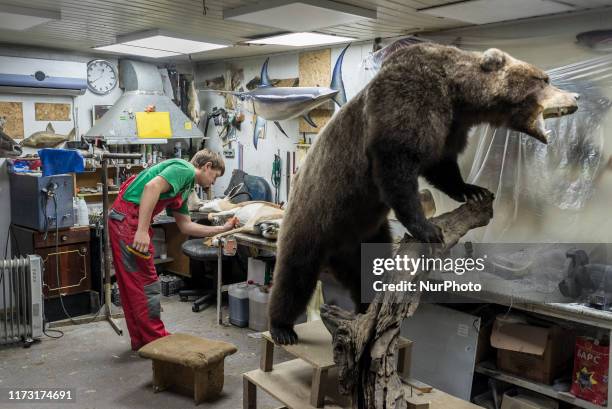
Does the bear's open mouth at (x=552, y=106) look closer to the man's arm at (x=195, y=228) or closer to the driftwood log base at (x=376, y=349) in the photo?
the driftwood log base at (x=376, y=349)

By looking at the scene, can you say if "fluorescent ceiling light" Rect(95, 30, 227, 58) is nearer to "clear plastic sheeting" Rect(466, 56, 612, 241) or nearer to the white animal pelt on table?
the white animal pelt on table

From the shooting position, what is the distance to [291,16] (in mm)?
3482

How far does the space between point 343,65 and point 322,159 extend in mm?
3365

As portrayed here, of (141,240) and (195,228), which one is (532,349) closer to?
(195,228)

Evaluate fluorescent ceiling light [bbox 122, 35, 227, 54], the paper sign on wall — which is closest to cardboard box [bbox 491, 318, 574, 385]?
fluorescent ceiling light [bbox 122, 35, 227, 54]

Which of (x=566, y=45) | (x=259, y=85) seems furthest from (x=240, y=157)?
(x=566, y=45)

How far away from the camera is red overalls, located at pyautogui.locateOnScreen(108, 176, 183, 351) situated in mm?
3955

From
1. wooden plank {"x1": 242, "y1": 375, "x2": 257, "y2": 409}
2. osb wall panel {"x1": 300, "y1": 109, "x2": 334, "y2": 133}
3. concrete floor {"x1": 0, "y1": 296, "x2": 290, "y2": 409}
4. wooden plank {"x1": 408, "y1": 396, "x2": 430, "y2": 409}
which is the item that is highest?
osb wall panel {"x1": 300, "y1": 109, "x2": 334, "y2": 133}

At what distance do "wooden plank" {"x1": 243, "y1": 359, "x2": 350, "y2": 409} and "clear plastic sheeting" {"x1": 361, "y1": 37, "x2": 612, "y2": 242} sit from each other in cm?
145

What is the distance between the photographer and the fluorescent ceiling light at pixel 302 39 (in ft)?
14.4

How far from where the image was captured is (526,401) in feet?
10.4

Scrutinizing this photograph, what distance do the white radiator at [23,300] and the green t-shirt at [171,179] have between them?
103cm

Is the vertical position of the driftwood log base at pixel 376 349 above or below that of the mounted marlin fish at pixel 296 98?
Result: below

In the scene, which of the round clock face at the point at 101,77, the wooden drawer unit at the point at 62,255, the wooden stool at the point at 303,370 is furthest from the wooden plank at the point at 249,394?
the round clock face at the point at 101,77
